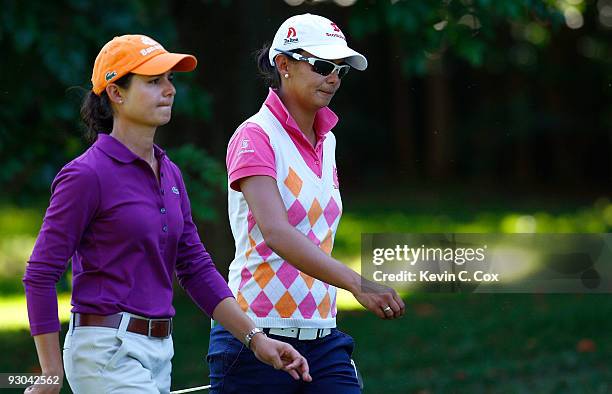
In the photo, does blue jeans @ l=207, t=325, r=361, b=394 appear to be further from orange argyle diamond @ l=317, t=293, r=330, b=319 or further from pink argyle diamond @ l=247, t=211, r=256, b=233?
pink argyle diamond @ l=247, t=211, r=256, b=233

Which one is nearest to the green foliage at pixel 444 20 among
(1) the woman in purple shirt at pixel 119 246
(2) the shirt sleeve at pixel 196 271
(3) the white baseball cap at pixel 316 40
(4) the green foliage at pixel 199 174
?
(4) the green foliage at pixel 199 174

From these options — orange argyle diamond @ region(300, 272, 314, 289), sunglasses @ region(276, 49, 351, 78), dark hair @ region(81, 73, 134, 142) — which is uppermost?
sunglasses @ region(276, 49, 351, 78)

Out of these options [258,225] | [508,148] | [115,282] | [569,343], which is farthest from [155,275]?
[508,148]

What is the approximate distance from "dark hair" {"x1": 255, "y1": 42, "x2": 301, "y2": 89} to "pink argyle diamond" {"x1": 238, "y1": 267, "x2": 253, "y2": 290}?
2.11ft

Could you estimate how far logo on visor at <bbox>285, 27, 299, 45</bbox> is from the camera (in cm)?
387

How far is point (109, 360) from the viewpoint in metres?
3.30

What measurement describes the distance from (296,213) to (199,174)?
473 cm

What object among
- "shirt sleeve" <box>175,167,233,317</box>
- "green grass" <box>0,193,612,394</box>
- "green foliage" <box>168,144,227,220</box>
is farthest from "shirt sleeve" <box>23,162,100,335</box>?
"green foliage" <box>168,144,227,220</box>

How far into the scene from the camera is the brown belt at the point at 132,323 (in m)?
3.32

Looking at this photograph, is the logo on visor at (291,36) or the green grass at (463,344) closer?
the logo on visor at (291,36)

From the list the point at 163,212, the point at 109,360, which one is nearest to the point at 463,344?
the point at 163,212

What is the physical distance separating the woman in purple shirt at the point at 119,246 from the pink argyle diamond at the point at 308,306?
227mm

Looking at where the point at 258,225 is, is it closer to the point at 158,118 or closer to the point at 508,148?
the point at 158,118

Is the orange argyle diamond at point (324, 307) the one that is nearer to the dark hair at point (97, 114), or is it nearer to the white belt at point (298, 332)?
the white belt at point (298, 332)
